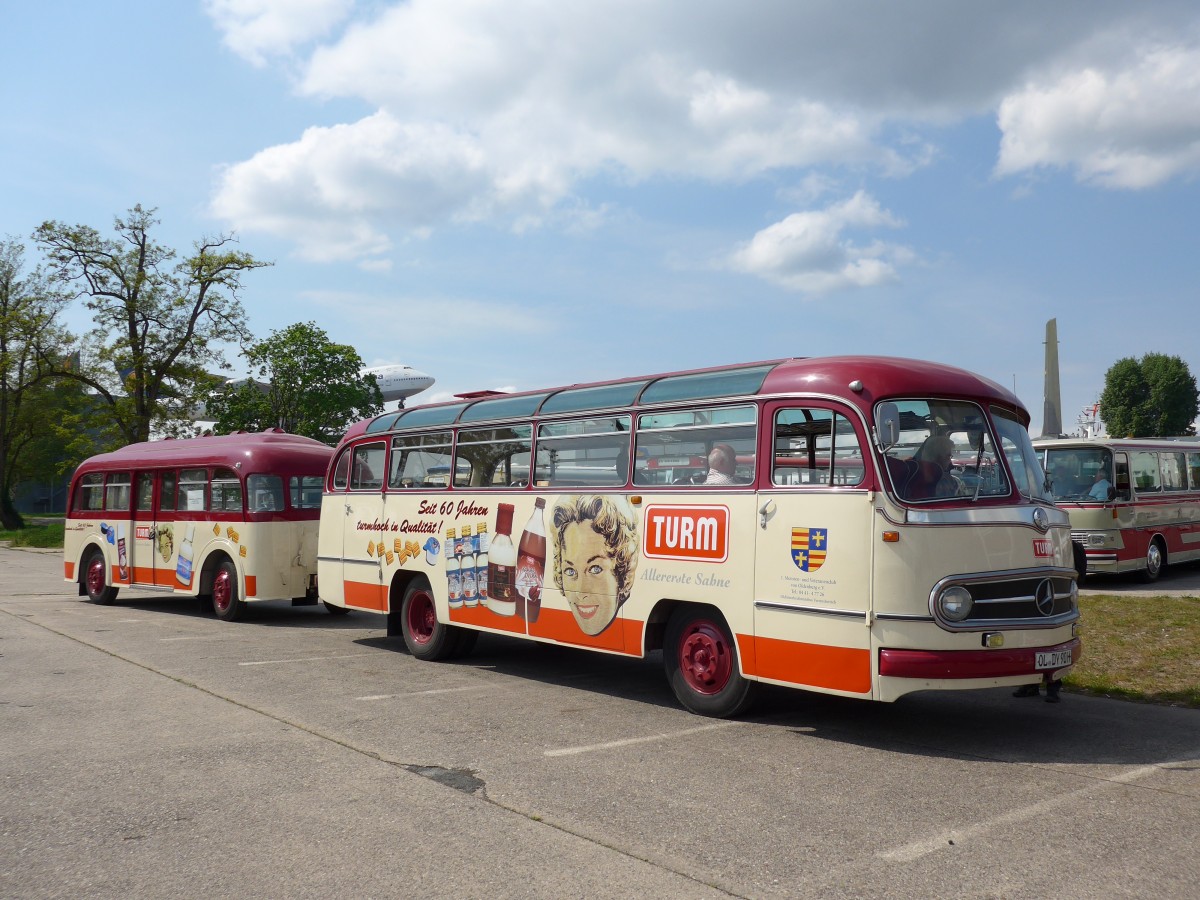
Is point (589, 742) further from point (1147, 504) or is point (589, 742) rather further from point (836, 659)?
point (1147, 504)

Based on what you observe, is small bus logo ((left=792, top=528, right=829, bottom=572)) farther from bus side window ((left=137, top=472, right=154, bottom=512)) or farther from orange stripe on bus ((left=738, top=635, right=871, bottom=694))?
bus side window ((left=137, top=472, right=154, bottom=512))

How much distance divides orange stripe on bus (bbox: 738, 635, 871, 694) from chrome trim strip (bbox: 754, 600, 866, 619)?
0.72 feet

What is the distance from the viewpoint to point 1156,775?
21.5ft

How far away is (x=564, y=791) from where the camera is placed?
6160 millimetres

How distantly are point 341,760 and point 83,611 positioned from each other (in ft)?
40.4

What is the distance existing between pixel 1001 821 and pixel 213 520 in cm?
1345

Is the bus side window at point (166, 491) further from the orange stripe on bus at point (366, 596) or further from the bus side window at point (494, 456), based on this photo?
the bus side window at point (494, 456)

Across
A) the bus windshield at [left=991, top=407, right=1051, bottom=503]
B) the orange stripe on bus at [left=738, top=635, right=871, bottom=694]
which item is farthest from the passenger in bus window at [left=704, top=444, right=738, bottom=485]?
the bus windshield at [left=991, top=407, right=1051, bottom=503]

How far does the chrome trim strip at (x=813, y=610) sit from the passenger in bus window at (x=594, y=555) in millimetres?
1448

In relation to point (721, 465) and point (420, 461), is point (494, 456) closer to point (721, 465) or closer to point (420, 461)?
point (420, 461)

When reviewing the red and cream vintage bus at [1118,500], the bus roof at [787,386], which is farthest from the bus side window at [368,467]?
the red and cream vintage bus at [1118,500]

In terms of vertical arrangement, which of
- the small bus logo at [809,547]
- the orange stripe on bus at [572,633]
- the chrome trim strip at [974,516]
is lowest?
the orange stripe on bus at [572,633]

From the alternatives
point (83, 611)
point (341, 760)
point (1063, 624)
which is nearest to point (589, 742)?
point (341, 760)

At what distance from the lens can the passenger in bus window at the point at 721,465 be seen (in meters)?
8.26
